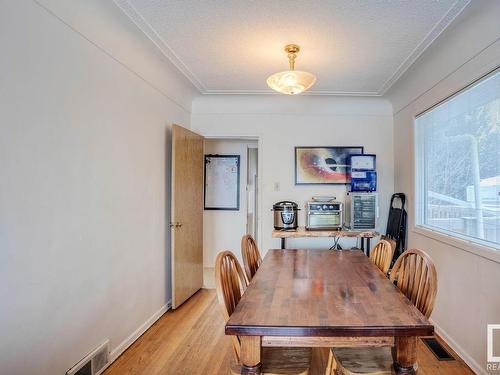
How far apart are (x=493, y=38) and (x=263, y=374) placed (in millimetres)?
2320

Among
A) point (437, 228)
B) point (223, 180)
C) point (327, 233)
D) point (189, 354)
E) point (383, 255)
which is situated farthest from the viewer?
point (223, 180)

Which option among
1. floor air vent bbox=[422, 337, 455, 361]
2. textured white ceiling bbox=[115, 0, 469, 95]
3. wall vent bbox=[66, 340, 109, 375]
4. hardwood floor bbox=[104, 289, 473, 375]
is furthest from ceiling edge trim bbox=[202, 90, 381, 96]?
wall vent bbox=[66, 340, 109, 375]

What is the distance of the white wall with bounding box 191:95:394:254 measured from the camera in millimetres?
3865

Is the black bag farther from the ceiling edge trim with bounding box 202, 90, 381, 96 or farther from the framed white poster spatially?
the framed white poster

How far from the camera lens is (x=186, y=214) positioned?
3.37 meters

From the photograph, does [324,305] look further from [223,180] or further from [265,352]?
[223,180]

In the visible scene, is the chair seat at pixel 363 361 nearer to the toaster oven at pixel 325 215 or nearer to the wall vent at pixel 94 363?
the wall vent at pixel 94 363

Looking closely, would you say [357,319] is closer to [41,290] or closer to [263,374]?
[263,374]

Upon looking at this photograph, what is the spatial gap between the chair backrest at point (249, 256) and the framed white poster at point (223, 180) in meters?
2.39

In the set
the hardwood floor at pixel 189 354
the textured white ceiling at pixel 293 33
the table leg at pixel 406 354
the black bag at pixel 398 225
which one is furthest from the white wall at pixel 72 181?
the black bag at pixel 398 225

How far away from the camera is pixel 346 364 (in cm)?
140

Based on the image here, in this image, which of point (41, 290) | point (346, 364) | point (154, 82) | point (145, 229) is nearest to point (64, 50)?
point (154, 82)

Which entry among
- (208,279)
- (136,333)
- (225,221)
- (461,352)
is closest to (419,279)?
(461,352)

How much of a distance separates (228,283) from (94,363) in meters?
1.15
